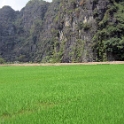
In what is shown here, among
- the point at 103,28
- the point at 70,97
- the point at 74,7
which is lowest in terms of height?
the point at 70,97

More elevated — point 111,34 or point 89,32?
point 89,32

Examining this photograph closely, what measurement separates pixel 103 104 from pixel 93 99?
0.90 metres

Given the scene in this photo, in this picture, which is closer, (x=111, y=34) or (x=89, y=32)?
(x=111, y=34)

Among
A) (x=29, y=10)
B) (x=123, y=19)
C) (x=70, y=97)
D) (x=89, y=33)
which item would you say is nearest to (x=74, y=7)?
(x=89, y=33)

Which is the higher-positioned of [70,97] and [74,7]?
[74,7]

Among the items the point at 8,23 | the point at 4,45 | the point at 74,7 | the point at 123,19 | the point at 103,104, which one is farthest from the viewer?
the point at 8,23

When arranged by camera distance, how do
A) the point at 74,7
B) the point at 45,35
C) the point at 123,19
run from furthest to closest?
1. the point at 45,35
2. the point at 74,7
3. the point at 123,19

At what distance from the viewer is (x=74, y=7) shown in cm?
6400

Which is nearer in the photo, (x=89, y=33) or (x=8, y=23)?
(x=89, y=33)

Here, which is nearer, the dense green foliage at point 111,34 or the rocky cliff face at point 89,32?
the dense green foliage at point 111,34

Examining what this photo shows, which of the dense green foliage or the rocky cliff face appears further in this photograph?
the rocky cliff face

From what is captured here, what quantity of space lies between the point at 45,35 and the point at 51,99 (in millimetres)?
97218

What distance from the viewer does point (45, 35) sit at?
105312 millimetres

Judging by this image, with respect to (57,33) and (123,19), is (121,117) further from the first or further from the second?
(57,33)
